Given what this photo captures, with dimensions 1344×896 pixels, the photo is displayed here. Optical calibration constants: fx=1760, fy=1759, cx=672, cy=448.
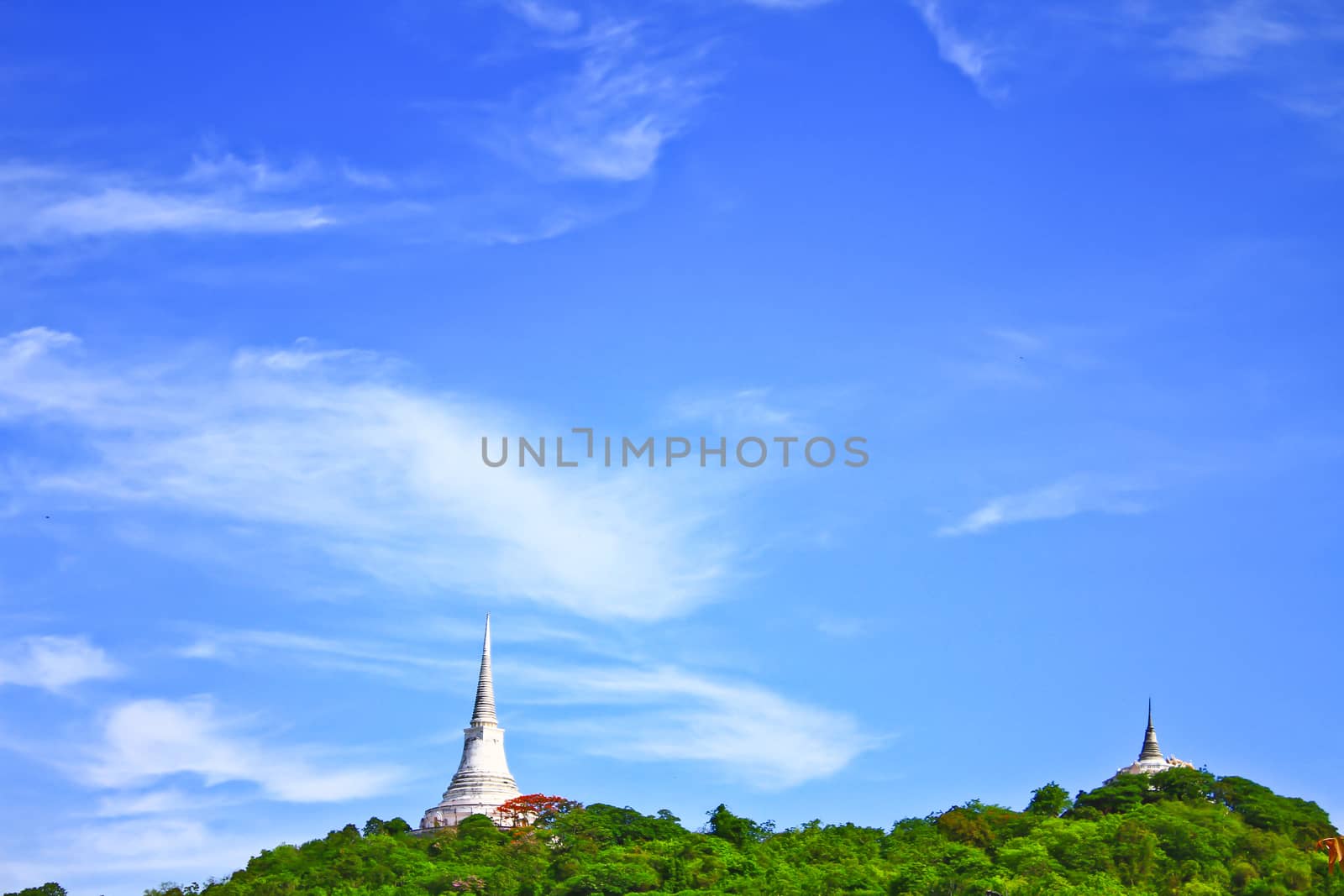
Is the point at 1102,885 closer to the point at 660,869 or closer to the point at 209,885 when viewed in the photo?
the point at 660,869

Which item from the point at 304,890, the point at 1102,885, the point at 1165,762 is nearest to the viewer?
the point at 1102,885

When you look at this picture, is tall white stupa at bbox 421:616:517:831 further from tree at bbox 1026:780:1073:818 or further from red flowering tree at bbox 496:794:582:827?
tree at bbox 1026:780:1073:818

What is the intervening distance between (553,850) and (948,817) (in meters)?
19.1

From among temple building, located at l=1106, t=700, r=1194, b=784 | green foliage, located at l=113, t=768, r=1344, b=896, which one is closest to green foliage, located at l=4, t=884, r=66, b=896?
green foliage, located at l=113, t=768, r=1344, b=896

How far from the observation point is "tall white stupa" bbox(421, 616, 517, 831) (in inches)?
4257

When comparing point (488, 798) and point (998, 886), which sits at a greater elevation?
point (488, 798)

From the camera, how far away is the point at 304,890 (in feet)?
259

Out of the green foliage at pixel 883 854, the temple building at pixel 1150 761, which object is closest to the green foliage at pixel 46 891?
the green foliage at pixel 883 854

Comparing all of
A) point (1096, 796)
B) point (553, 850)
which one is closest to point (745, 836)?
point (553, 850)

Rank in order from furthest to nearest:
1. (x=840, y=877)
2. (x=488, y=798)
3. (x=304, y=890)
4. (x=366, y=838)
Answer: (x=488, y=798), (x=366, y=838), (x=304, y=890), (x=840, y=877)

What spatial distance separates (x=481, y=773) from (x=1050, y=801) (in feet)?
131

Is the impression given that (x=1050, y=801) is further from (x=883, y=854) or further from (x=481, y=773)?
(x=481, y=773)

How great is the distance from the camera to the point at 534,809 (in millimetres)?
96000

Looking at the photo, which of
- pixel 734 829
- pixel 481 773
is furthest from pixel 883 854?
pixel 481 773
